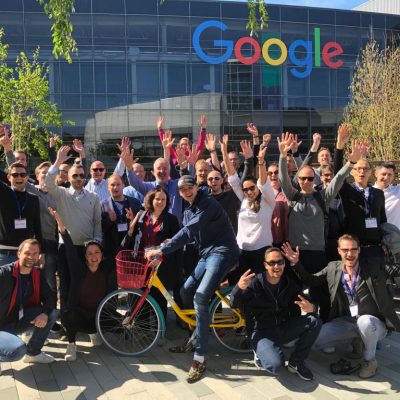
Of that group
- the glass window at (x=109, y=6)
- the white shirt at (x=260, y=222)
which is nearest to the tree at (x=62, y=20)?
the white shirt at (x=260, y=222)

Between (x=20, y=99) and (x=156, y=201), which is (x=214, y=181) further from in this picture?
(x=20, y=99)

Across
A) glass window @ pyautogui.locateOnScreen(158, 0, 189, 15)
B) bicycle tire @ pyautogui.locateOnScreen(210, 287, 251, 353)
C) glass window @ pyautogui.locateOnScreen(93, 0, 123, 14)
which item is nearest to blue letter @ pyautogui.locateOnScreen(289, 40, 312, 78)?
glass window @ pyautogui.locateOnScreen(158, 0, 189, 15)

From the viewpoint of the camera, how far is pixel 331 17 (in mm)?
31828

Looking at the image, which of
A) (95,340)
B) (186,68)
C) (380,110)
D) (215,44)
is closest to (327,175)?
(95,340)

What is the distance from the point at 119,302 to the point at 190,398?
4.57 ft

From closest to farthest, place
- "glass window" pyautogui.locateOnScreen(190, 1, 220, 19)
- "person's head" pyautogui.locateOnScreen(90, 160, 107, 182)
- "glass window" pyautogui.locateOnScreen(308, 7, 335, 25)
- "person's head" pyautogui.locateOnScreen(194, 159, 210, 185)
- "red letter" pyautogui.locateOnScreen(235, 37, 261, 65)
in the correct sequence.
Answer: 1. "person's head" pyautogui.locateOnScreen(194, 159, 210, 185)
2. "person's head" pyautogui.locateOnScreen(90, 160, 107, 182)
3. "glass window" pyautogui.locateOnScreen(190, 1, 220, 19)
4. "red letter" pyautogui.locateOnScreen(235, 37, 261, 65)
5. "glass window" pyautogui.locateOnScreen(308, 7, 335, 25)

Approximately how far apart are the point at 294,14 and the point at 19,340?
32403 millimetres

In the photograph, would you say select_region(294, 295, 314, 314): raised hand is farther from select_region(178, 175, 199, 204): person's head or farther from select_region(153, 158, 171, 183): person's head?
select_region(153, 158, 171, 183): person's head

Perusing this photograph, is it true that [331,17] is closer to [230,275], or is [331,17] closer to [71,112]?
[71,112]

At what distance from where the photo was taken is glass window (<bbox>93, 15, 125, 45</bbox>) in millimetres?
28281

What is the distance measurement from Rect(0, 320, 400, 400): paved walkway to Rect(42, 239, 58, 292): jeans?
962 millimetres

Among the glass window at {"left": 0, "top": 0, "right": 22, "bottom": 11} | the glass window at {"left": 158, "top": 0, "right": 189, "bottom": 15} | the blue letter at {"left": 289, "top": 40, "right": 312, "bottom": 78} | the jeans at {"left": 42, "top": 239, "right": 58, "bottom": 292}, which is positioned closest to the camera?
the jeans at {"left": 42, "top": 239, "right": 58, "bottom": 292}

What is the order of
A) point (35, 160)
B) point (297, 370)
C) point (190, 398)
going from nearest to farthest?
point (190, 398)
point (297, 370)
point (35, 160)

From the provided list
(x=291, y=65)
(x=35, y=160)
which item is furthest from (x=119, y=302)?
(x=291, y=65)
